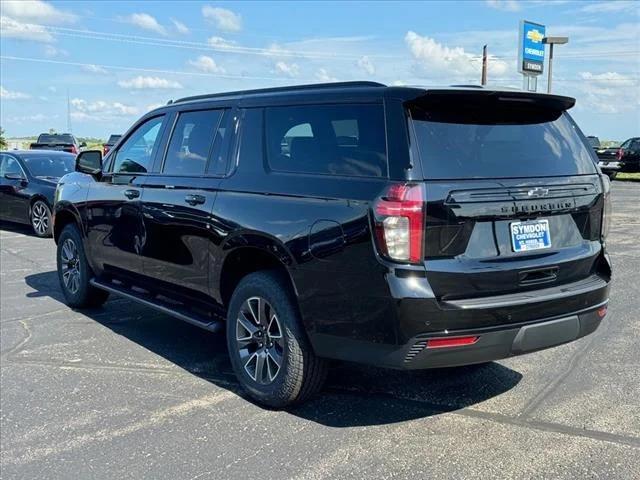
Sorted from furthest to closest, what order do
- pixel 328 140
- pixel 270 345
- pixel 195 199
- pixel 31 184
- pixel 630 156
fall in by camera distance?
pixel 630 156
pixel 31 184
pixel 195 199
pixel 270 345
pixel 328 140

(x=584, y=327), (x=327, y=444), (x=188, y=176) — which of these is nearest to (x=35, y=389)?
(x=188, y=176)

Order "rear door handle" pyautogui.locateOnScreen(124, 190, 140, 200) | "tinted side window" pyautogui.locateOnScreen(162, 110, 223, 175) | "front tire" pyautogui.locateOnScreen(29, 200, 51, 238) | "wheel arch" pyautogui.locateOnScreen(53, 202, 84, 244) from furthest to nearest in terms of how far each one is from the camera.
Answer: "front tire" pyautogui.locateOnScreen(29, 200, 51, 238) → "wheel arch" pyautogui.locateOnScreen(53, 202, 84, 244) → "rear door handle" pyautogui.locateOnScreen(124, 190, 140, 200) → "tinted side window" pyautogui.locateOnScreen(162, 110, 223, 175)

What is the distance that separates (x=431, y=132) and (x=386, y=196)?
48 centimetres

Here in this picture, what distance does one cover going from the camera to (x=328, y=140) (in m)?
4.01

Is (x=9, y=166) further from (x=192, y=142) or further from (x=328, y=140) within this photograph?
(x=328, y=140)

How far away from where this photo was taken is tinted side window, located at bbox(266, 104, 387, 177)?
12.0 ft

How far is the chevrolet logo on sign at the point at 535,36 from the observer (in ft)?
110

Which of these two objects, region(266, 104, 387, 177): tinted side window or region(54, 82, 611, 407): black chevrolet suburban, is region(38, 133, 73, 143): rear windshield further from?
region(266, 104, 387, 177): tinted side window

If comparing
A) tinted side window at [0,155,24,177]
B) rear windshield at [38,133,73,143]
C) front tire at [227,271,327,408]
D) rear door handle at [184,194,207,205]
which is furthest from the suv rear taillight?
rear windshield at [38,133,73,143]

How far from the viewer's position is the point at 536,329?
3.63 metres

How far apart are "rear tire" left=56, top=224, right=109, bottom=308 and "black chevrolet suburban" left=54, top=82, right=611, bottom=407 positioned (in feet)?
6.56

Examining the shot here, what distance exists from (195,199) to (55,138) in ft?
91.0

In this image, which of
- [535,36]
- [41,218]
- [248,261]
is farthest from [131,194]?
[535,36]

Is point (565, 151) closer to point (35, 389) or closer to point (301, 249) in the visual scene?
point (301, 249)
